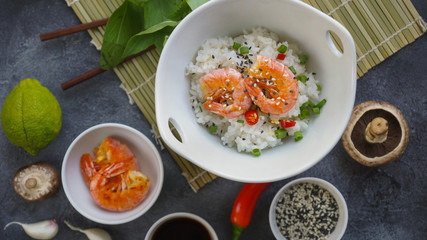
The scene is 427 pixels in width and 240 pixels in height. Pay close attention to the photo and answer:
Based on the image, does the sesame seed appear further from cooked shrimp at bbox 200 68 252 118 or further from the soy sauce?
cooked shrimp at bbox 200 68 252 118

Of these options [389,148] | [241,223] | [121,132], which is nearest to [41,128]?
[121,132]

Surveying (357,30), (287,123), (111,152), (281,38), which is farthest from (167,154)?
(357,30)

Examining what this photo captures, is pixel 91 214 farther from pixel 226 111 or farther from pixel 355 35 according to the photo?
pixel 355 35

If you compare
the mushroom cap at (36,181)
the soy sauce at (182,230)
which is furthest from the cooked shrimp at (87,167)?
the soy sauce at (182,230)

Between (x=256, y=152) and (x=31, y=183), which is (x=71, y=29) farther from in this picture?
(x=256, y=152)

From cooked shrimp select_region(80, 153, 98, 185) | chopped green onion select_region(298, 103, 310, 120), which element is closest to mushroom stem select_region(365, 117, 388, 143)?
chopped green onion select_region(298, 103, 310, 120)

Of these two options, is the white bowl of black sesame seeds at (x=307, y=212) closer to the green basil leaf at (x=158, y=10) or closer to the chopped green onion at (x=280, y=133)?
the chopped green onion at (x=280, y=133)
